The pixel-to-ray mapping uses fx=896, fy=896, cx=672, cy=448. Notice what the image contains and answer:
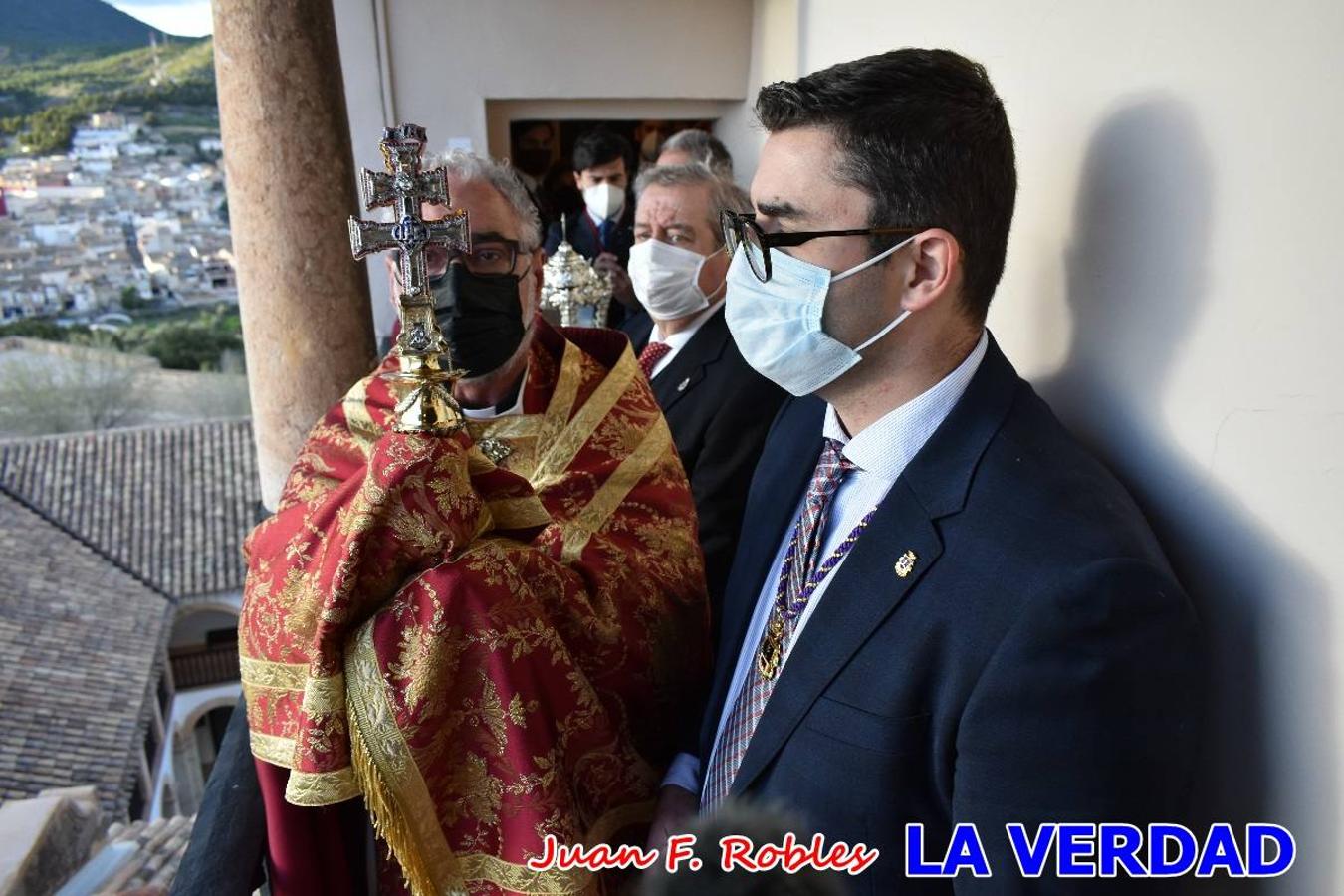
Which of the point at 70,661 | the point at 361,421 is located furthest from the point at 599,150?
the point at 70,661

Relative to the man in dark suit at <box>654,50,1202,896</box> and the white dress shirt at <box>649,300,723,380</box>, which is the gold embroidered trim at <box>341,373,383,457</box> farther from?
the white dress shirt at <box>649,300,723,380</box>

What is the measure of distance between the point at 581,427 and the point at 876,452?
3.07 feet

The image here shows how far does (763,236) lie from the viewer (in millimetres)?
1628

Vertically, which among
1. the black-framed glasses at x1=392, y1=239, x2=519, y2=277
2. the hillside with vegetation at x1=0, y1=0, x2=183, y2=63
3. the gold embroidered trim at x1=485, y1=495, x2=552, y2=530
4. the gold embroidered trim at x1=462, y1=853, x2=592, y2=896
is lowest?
the gold embroidered trim at x1=462, y1=853, x2=592, y2=896

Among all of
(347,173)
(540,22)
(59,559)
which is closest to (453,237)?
(347,173)

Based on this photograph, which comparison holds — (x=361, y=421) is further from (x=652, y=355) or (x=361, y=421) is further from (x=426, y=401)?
(x=652, y=355)

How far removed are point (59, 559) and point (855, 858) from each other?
63.0ft

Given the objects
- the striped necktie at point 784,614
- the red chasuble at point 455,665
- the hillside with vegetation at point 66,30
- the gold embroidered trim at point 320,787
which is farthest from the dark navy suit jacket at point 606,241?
the hillside with vegetation at point 66,30

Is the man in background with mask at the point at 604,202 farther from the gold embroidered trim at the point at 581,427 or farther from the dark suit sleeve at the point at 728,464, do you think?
the gold embroidered trim at the point at 581,427

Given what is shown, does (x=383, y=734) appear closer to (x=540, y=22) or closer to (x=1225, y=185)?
(x=1225, y=185)

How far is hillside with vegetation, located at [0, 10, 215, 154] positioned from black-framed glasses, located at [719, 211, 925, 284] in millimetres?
19732

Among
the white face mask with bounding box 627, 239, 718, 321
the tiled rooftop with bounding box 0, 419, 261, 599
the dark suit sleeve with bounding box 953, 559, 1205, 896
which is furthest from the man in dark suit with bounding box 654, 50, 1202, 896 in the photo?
the tiled rooftop with bounding box 0, 419, 261, 599

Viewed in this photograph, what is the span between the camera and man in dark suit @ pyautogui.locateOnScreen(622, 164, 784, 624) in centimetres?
296

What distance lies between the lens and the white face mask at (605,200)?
17.1 feet
